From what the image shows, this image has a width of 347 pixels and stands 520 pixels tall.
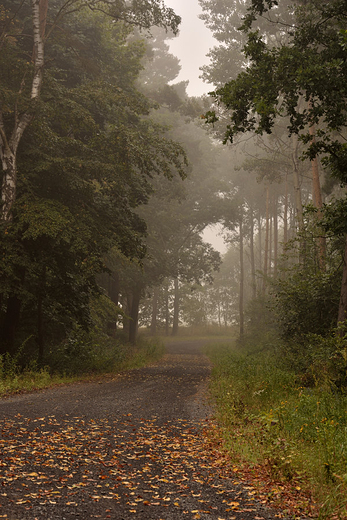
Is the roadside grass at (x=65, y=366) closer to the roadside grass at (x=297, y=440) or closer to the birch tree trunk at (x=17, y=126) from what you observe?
the birch tree trunk at (x=17, y=126)

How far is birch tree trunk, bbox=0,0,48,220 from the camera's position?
36.7ft

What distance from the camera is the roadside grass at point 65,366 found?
10.5 m

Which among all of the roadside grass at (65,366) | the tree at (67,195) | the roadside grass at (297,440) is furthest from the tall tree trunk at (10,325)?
the roadside grass at (297,440)

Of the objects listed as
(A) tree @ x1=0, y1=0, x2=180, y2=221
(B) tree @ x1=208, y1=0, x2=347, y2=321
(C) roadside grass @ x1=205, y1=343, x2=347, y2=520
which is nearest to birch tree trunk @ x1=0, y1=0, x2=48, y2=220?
(A) tree @ x1=0, y1=0, x2=180, y2=221

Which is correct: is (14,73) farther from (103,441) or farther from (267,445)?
(267,445)

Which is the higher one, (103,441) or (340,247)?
(340,247)

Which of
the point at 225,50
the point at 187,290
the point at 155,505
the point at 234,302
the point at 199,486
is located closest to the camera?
the point at 155,505

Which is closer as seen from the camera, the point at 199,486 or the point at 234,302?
the point at 199,486

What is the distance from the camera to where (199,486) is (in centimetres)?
457

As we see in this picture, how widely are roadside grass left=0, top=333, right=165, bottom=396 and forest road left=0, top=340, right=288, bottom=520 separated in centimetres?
130

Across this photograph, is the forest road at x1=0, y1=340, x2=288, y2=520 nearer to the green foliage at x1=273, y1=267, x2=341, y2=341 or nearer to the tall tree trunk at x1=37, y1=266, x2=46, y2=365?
the tall tree trunk at x1=37, y1=266, x2=46, y2=365

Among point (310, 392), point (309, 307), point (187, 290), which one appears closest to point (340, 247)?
point (309, 307)

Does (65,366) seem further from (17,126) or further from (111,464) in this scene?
(111,464)

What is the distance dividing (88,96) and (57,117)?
123cm
